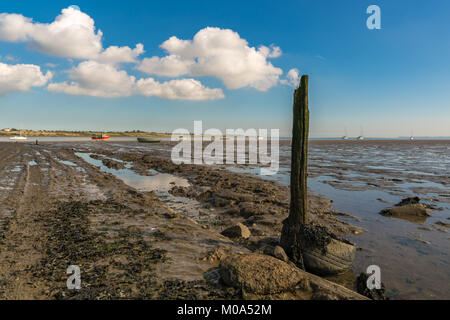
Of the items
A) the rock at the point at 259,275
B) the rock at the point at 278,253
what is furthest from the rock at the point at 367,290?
the rock at the point at 278,253

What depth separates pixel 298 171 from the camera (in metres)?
6.41

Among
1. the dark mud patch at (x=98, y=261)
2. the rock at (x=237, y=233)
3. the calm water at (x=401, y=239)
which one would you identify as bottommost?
the calm water at (x=401, y=239)

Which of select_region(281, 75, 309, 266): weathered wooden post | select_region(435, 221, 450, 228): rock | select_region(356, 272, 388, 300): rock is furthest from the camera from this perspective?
select_region(435, 221, 450, 228): rock

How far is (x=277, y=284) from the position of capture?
4.44m

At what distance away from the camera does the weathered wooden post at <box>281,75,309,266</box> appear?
614 cm

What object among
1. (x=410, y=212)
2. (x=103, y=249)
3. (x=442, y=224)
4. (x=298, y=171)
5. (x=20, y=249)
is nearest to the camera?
(x=20, y=249)

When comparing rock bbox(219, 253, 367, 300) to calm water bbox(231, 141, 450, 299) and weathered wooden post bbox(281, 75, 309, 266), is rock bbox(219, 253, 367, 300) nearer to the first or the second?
weathered wooden post bbox(281, 75, 309, 266)

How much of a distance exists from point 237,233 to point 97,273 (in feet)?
12.9

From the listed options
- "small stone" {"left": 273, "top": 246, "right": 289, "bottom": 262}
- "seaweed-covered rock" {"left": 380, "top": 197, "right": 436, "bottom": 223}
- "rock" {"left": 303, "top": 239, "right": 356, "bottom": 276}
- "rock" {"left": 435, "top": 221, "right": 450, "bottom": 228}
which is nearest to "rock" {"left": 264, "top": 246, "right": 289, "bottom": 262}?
"small stone" {"left": 273, "top": 246, "right": 289, "bottom": 262}

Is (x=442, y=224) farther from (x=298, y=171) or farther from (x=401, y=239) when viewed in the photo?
(x=298, y=171)

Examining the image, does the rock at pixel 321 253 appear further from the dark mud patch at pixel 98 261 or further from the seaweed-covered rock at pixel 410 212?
the seaweed-covered rock at pixel 410 212

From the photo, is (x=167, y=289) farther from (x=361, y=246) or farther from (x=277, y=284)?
(x=361, y=246)

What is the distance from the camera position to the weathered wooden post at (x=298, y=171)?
20.2ft

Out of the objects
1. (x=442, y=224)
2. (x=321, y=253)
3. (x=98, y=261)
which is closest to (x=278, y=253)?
(x=321, y=253)
